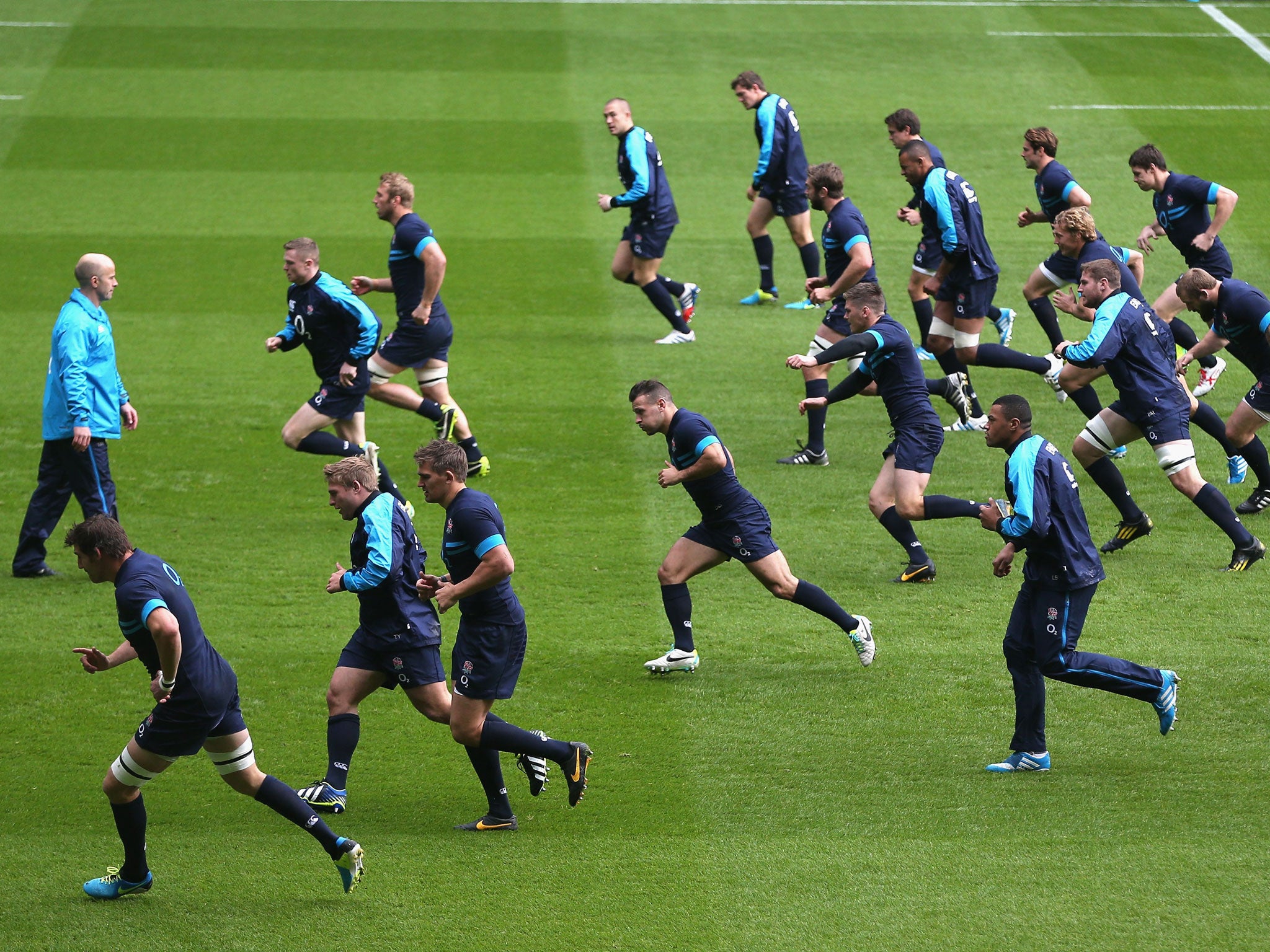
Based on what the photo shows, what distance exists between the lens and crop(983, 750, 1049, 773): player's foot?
718 centimetres

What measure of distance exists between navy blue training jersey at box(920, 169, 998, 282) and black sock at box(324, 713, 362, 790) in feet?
22.8

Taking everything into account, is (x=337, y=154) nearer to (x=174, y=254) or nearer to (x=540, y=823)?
(x=174, y=254)

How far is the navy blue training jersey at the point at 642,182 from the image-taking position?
13953 millimetres

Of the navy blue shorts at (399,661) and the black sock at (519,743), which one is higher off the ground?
the navy blue shorts at (399,661)

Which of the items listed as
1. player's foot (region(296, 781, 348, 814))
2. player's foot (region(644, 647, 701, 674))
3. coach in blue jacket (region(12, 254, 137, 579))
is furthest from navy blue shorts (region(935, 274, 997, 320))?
player's foot (region(296, 781, 348, 814))

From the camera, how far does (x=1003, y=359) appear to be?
1197 cm

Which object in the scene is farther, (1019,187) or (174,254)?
Answer: (1019,187)

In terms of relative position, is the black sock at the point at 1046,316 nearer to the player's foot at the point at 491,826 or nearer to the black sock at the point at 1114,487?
the black sock at the point at 1114,487

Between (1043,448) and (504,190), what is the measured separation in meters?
13.3

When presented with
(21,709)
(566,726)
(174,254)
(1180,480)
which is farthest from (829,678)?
(174,254)

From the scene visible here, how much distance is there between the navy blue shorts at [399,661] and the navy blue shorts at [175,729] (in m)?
0.94

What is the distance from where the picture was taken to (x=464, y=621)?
22.5 ft

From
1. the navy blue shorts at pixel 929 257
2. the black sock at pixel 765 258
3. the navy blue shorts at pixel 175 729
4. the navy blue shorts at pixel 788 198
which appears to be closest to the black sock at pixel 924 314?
the navy blue shorts at pixel 929 257

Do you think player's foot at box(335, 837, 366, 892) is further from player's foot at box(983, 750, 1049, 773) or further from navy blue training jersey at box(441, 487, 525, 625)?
player's foot at box(983, 750, 1049, 773)
